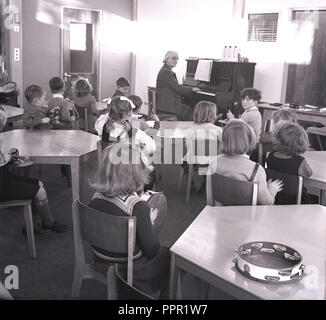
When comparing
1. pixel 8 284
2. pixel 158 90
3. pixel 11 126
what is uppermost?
pixel 158 90

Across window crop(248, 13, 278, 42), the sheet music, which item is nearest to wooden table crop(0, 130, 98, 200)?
the sheet music

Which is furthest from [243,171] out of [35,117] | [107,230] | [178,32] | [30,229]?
[178,32]

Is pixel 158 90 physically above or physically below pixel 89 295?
above

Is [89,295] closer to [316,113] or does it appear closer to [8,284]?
[8,284]

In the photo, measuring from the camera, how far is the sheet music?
22.6 ft

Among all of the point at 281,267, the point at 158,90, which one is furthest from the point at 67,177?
the point at 281,267

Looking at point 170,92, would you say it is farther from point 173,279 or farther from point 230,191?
point 173,279

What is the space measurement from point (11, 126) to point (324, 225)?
4185 mm

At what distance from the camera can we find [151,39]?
856 cm

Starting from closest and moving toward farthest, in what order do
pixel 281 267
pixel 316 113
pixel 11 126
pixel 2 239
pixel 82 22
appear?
pixel 281 267 < pixel 2 239 < pixel 11 126 < pixel 316 113 < pixel 82 22

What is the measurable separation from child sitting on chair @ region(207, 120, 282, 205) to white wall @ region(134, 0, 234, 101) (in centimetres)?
465

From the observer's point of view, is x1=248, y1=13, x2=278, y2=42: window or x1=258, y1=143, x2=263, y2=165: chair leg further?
x1=248, y1=13, x2=278, y2=42: window

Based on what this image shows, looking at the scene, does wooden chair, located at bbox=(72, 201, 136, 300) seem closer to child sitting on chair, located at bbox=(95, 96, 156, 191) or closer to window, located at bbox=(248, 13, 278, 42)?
child sitting on chair, located at bbox=(95, 96, 156, 191)

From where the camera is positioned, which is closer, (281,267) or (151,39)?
(281,267)
